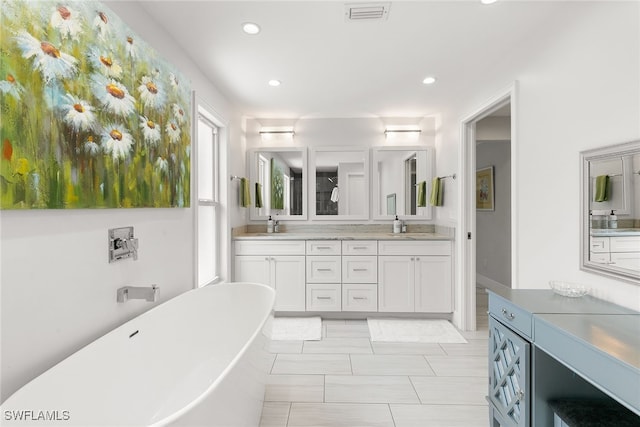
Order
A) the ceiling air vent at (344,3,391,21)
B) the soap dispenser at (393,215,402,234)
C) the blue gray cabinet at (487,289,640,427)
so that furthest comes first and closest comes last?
the soap dispenser at (393,215,402,234) → the ceiling air vent at (344,3,391,21) → the blue gray cabinet at (487,289,640,427)

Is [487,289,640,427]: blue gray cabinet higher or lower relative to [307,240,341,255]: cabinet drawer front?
lower

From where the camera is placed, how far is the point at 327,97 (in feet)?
10.8

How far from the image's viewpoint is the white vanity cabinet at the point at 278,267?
11.4 ft

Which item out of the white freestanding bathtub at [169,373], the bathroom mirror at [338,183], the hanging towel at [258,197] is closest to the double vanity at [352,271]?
the hanging towel at [258,197]

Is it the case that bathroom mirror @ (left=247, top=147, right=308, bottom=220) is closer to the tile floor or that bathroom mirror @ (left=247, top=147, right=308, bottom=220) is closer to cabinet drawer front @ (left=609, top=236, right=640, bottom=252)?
the tile floor

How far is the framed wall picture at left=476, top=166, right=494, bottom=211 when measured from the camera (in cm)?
473

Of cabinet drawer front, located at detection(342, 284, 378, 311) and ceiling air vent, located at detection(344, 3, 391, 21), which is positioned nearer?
ceiling air vent, located at detection(344, 3, 391, 21)

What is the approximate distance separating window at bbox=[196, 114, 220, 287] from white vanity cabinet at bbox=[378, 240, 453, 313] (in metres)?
1.80

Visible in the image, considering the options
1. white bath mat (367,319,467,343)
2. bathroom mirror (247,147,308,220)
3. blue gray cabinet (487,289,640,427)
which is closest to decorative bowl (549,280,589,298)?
blue gray cabinet (487,289,640,427)

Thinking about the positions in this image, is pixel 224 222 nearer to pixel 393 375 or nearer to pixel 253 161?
pixel 253 161

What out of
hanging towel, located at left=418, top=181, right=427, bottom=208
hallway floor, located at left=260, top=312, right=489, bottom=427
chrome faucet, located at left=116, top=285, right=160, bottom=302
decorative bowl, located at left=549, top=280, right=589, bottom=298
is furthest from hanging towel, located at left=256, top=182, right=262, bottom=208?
decorative bowl, located at left=549, top=280, right=589, bottom=298

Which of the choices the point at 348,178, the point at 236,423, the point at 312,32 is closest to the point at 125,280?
the point at 236,423

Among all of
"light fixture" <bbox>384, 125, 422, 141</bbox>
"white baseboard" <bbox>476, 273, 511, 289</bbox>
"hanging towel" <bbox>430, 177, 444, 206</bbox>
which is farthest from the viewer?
"white baseboard" <bbox>476, 273, 511, 289</bbox>

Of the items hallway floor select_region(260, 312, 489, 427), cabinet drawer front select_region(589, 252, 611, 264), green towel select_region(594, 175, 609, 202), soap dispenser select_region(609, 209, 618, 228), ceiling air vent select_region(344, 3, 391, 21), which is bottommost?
hallway floor select_region(260, 312, 489, 427)
